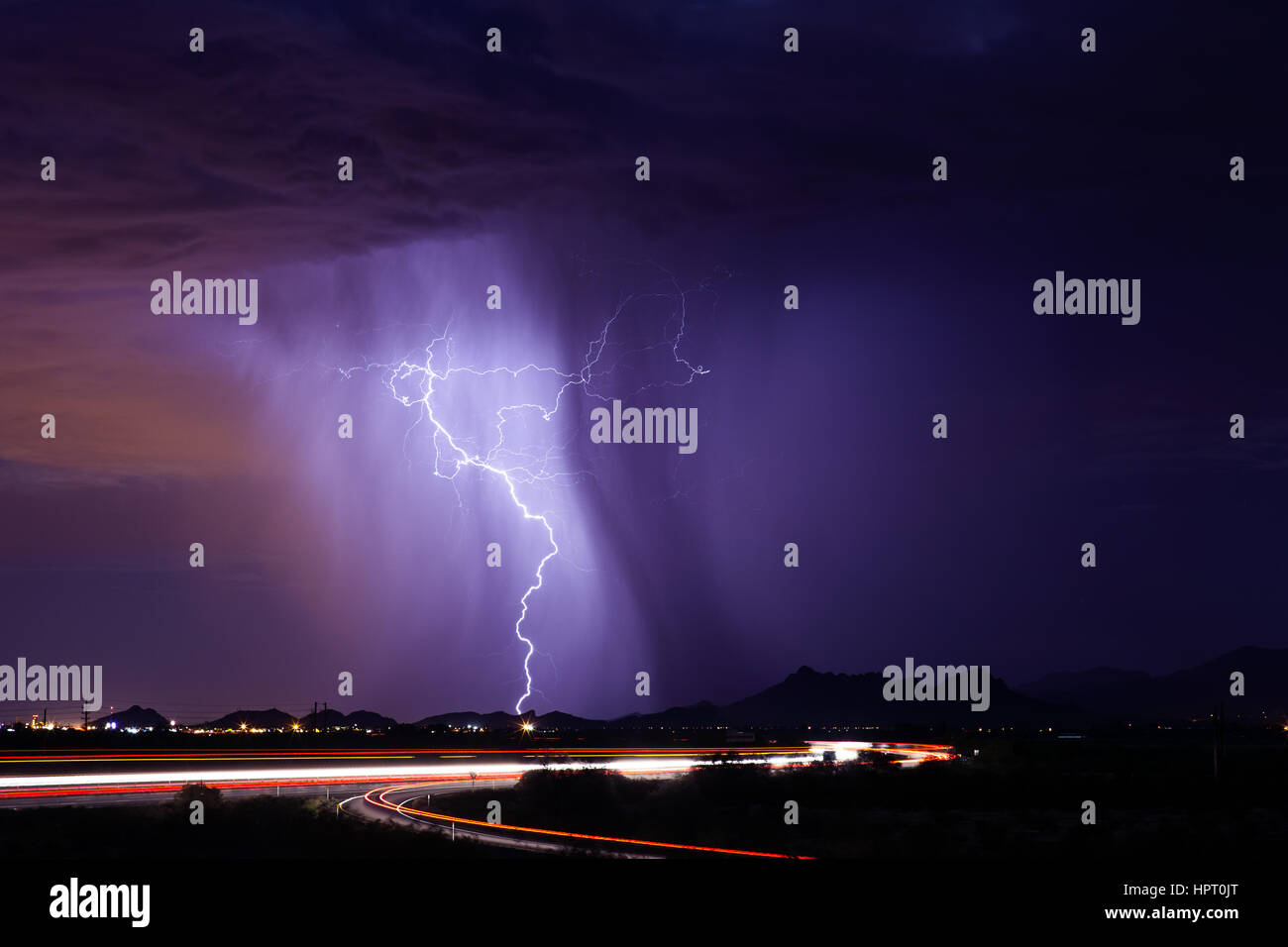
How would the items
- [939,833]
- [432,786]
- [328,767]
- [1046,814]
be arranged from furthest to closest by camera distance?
[328,767] → [432,786] → [1046,814] → [939,833]

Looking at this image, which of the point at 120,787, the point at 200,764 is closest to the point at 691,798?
the point at 120,787

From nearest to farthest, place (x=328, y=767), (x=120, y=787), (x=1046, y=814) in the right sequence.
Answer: (x=1046, y=814) < (x=120, y=787) < (x=328, y=767)
